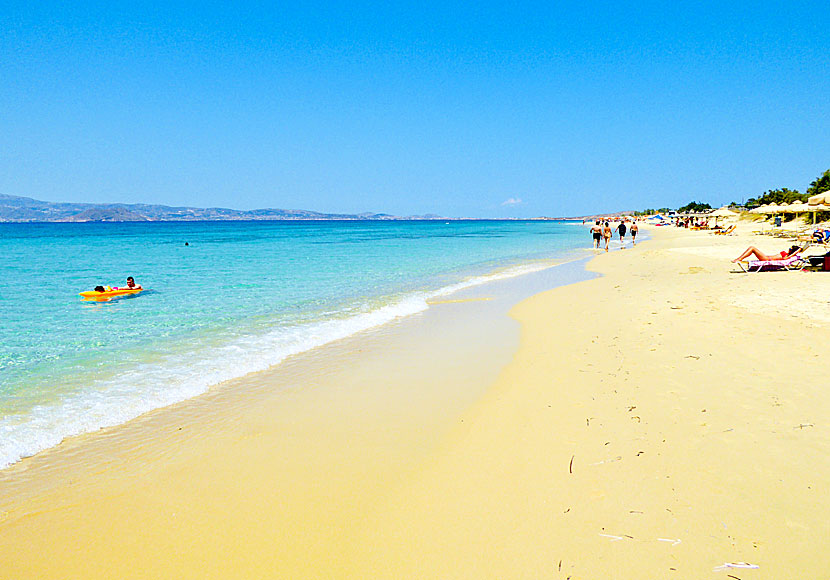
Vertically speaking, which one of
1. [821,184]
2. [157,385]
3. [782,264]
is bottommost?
[157,385]

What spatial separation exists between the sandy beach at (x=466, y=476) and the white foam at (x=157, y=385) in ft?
1.09

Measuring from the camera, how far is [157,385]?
6.45 metres

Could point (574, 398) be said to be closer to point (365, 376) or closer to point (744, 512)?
point (744, 512)

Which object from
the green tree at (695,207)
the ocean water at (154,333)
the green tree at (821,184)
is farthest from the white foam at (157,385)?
the green tree at (695,207)

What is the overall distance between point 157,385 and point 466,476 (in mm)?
4883

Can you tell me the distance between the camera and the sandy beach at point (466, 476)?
111 inches

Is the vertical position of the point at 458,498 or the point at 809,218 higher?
the point at 809,218

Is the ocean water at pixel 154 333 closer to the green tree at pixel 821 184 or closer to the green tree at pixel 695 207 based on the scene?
the green tree at pixel 821 184

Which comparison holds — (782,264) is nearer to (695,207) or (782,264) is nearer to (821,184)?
(821,184)

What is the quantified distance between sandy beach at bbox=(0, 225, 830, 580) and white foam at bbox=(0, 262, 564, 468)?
0.33m

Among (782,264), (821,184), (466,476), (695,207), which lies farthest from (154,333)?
(695,207)

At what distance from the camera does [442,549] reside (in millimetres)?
2896

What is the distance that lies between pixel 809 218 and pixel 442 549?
150 ft

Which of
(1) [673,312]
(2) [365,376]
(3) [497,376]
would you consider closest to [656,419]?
(3) [497,376]
